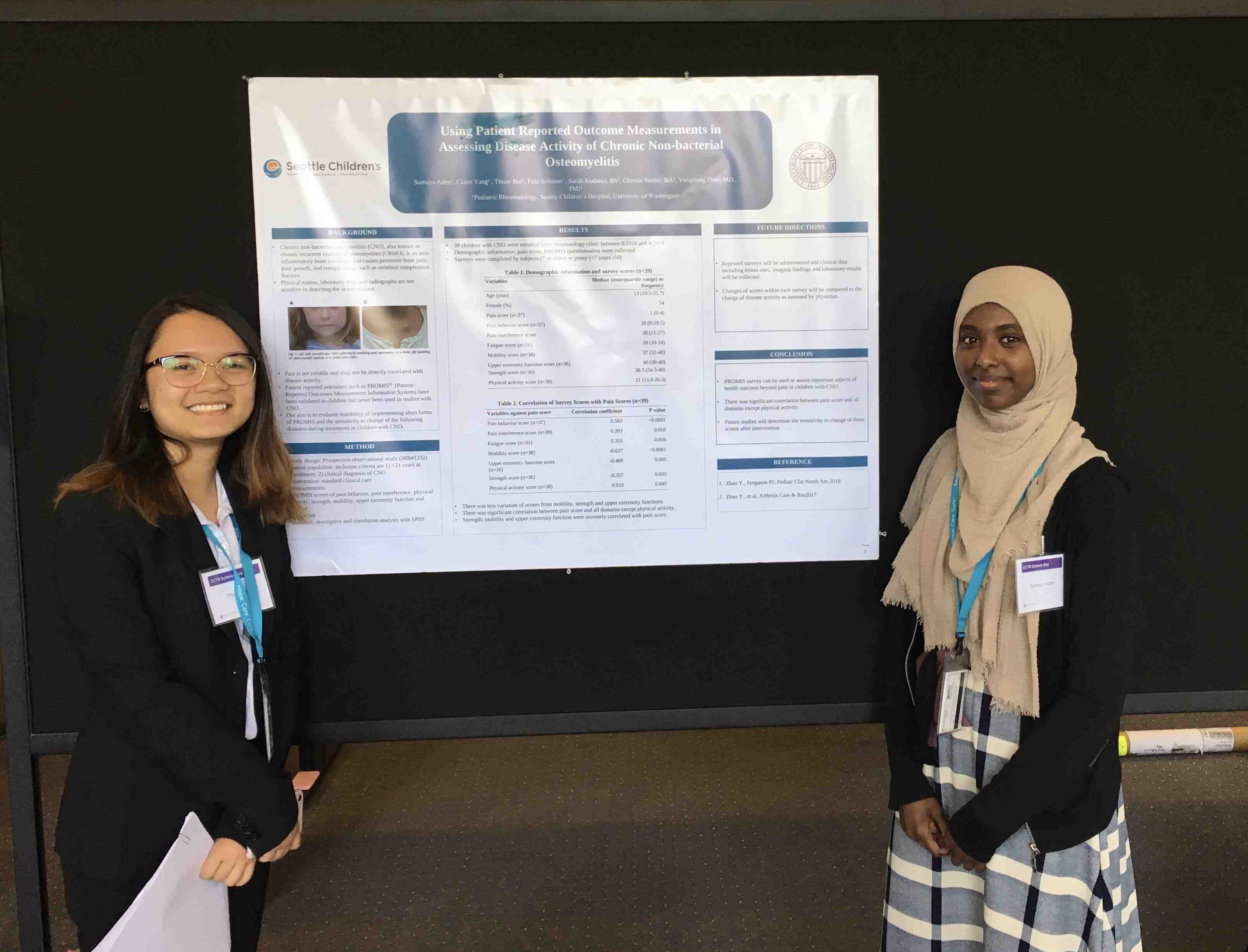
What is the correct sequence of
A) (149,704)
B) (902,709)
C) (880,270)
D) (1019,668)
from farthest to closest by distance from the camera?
(880,270) < (902,709) < (1019,668) < (149,704)

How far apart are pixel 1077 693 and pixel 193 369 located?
1.53 metres

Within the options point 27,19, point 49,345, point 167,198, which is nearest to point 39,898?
point 49,345

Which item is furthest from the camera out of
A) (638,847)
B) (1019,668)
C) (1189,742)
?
(1189,742)

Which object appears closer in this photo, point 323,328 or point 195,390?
point 195,390

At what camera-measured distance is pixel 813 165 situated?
1.58 metres

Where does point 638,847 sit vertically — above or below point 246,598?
below

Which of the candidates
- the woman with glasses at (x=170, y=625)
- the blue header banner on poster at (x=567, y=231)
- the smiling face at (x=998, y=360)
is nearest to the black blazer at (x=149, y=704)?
the woman with glasses at (x=170, y=625)

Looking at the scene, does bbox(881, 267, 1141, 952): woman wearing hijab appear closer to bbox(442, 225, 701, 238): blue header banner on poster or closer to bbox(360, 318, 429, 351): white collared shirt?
bbox(442, 225, 701, 238): blue header banner on poster

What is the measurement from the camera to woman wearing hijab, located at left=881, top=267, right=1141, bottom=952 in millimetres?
1239

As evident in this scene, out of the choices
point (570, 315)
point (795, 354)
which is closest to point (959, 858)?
point (795, 354)

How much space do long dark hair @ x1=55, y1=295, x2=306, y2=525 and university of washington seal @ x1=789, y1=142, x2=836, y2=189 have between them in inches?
42.8

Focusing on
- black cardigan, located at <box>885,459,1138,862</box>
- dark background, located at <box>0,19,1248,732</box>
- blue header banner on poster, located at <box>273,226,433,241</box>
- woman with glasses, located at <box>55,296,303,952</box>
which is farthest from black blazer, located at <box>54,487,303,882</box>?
black cardigan, located at <box>885,459,1138,862</box>

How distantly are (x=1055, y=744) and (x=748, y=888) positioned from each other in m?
1.52

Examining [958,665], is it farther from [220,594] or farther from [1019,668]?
[220,594]
